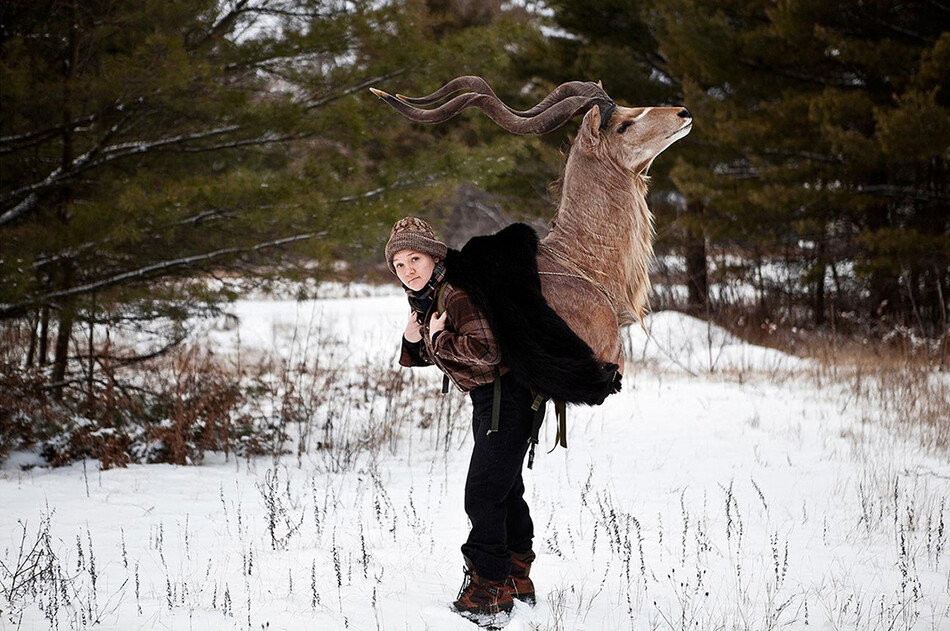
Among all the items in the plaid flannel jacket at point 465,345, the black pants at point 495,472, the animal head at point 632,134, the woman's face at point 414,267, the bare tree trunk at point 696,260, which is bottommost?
the black pants at point 495,472

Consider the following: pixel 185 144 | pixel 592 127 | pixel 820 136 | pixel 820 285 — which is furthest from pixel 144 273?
pixel 820 285

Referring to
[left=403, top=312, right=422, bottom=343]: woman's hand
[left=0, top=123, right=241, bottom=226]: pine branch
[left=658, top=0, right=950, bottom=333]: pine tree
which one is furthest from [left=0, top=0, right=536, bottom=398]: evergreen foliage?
[left=658, top=0, right=950, bottom=333]: pine tree

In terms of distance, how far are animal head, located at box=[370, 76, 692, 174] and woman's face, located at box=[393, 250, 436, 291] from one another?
0.53 metres

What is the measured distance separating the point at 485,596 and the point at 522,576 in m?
0.31

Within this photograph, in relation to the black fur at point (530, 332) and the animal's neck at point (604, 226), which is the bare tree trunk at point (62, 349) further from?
the animal's neck at point (604, 226)

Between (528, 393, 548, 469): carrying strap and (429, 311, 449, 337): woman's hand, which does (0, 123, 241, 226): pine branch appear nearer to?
(429, 311, 449, 337): woman's hand

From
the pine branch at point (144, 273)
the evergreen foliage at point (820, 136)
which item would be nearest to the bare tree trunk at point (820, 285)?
the evergreen foliage at point (820, 136)

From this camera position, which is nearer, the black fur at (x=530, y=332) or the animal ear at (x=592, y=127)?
the black fur at (x=530, y=332)

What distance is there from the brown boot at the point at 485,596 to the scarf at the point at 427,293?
1038 millimetres

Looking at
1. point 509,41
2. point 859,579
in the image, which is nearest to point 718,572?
point 859,579

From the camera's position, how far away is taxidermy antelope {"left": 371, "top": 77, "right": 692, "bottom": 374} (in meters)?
2.87

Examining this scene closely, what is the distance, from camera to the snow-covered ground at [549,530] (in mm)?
3160

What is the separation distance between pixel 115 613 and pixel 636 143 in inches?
112

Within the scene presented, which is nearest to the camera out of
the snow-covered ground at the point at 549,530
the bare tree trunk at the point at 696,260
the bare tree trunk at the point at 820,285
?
the snow-covered ground at the point at 549,530
